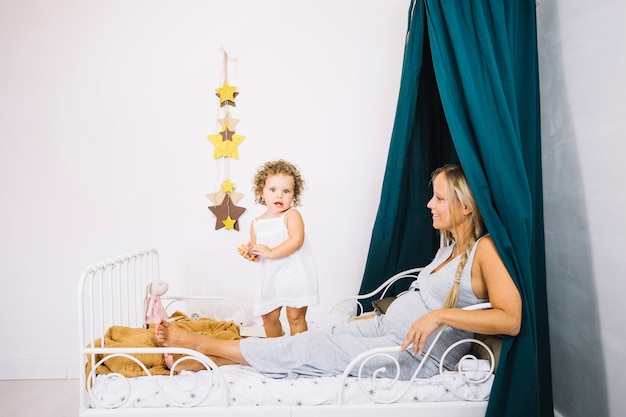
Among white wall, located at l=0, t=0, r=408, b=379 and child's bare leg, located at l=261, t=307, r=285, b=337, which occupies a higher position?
white wall, located at l=0, t=0, r=408, b=379

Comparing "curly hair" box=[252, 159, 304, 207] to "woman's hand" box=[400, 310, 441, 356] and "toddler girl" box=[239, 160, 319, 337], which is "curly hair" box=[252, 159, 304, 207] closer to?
"toddler girl" box=[239, 160, 319, 337]

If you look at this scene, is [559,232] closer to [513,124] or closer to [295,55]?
[513,124]

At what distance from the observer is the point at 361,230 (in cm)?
286

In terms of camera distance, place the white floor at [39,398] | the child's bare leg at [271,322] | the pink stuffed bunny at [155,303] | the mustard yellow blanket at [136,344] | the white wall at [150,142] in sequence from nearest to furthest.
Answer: the mustard yellow blanket at [136,344]
the pink stuffed bunny at [155,303]
the child's bare leg at [271,322]
the white floor at [39,398]
the white wall at [150,142]

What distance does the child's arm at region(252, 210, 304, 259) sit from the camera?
83.9 inches

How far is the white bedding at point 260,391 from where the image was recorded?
157 centimetres

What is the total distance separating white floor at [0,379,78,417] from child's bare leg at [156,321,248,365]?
1.07 metres

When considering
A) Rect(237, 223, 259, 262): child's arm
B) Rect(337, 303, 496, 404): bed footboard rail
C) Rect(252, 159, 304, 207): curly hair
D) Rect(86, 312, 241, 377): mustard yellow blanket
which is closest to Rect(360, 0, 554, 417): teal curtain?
Rect(337, 303, 496, 404): bed footboard rail

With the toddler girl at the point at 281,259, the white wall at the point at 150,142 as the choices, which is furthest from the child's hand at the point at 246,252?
the white wall at the point at 150,142

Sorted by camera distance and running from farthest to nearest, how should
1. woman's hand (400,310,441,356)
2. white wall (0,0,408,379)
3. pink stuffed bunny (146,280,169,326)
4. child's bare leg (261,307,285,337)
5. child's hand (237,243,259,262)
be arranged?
white wall (0,0,408,379)
child's bare leg (261,307,285,337)
child's hand (237,243,259,262)
pink stuffed bunny (146,280,169,326)
woman's hand (400,310,441,356)

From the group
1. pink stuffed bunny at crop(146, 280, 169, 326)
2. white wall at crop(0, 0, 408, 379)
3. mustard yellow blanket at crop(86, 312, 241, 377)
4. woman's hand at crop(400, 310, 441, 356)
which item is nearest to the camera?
woman's hand at crop(400, 310, 441, 356)

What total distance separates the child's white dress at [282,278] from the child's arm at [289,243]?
4 cm

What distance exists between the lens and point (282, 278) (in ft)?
7.20

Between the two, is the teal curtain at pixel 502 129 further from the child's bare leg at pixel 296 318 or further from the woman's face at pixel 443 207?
the child's bare leg at pixel 296 318
